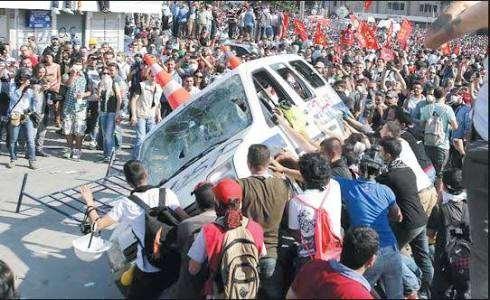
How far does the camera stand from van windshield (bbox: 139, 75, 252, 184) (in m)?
7.14

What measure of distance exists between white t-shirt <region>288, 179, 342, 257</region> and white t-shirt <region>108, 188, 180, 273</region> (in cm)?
105

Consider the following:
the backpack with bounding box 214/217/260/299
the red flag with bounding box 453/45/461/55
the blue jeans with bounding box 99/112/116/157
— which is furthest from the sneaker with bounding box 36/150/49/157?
the red flag with bounding box 453/45/461/55

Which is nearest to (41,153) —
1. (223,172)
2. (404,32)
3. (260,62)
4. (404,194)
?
(260,62)

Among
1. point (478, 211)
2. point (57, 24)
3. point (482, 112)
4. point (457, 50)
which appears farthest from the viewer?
point (457, 50)

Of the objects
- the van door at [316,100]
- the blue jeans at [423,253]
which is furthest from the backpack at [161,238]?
the van door at [316,100]

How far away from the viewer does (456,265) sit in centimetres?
587

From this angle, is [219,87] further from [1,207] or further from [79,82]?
[79,82]

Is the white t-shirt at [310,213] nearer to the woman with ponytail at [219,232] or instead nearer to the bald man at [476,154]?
the woman with ponytail at [219,232]

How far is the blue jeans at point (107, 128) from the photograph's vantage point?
39.8 feet

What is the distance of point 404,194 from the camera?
19.5 feet

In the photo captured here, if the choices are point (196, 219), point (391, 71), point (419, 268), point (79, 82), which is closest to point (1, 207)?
point (79, 82)

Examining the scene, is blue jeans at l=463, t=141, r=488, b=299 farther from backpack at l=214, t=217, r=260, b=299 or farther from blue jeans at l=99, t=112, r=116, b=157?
blue jeans at l=99, t=112, r=116, b=157

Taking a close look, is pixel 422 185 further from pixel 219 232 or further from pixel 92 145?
pixel 92 145

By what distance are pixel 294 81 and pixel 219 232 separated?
162 inches
